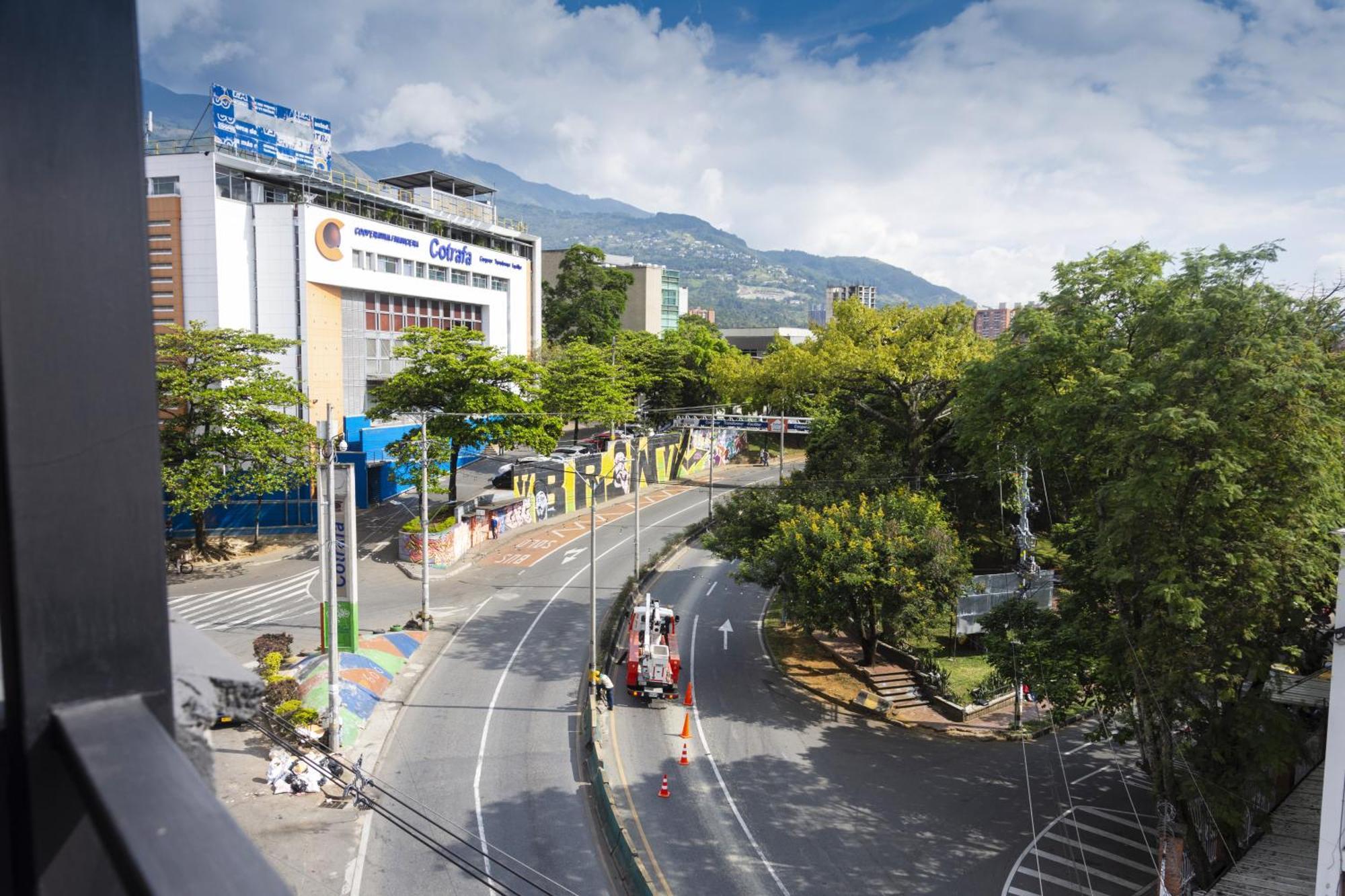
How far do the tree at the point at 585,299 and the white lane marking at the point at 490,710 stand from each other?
1594 inches

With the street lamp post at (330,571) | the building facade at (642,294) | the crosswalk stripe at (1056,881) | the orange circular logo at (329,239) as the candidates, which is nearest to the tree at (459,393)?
the orange circular logo at (329,239)

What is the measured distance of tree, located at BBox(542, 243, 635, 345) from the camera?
78.1 m

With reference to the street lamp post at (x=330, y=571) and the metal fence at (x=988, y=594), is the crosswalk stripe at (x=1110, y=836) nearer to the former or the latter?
the metal fence at (x=988, y=594)

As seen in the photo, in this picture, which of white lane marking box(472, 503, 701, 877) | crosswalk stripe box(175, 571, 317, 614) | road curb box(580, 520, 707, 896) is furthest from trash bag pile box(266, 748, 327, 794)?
crosswalk stripe box(175, 571, 317, 614)

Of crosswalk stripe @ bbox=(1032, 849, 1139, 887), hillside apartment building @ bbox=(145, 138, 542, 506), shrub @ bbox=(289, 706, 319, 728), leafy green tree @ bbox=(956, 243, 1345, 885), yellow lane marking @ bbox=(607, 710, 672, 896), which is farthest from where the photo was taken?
hillside apartment building @ bbox=(145, 138, 542, 506)

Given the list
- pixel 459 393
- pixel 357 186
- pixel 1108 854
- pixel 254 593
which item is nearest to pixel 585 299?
pixel 357 186

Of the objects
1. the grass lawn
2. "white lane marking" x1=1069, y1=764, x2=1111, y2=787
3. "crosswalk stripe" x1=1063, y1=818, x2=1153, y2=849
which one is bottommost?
"white lane marking" x1=1069, y1=764, x2=1111, y2=787

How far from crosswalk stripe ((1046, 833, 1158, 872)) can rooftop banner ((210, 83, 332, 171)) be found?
133ft

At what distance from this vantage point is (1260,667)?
14102 mm

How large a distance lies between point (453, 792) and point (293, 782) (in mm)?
3131

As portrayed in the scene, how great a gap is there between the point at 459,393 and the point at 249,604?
1138 cm

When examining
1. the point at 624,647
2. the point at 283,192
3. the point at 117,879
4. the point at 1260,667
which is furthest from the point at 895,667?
the point at 283,192

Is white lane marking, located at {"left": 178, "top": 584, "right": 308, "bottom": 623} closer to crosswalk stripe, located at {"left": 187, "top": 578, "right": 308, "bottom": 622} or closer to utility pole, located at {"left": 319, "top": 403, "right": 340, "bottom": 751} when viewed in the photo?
crosswalk stripe, located at {"left": 187, "top": 578, "right": 308, "bottom": 622}

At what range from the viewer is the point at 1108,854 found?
1700 cm
